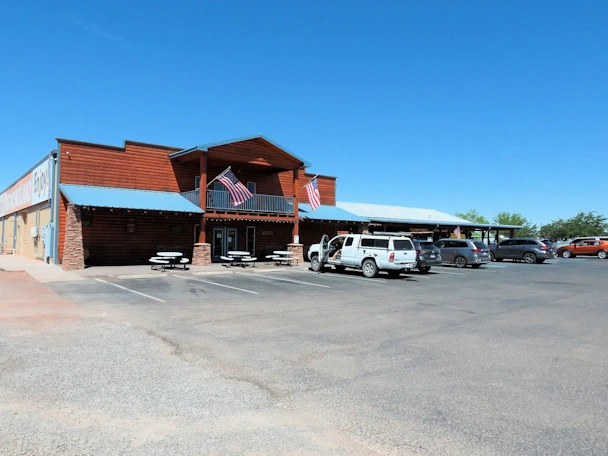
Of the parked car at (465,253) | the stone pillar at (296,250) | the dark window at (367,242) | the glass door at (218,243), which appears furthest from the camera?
the glass door at (218,243)

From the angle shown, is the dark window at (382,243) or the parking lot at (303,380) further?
the dark window at (382,243)

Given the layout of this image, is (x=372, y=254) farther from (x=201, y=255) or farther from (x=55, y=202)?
(x=55, y=202)

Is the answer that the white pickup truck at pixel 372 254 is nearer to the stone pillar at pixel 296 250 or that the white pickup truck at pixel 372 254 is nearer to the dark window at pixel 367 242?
the dark window at pixel 367 242

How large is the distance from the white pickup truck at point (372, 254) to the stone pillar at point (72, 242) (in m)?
10.8

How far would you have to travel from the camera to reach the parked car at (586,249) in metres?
37.7

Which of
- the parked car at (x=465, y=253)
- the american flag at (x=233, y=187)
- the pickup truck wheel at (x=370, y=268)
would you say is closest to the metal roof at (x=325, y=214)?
the american flag at (x=233, y=187)

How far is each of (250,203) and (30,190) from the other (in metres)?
14.0

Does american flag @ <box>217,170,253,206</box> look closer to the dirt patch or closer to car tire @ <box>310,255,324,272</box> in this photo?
car tire @ <box>310,255,324,272</box>

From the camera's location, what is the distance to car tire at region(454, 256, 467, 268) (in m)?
25.7

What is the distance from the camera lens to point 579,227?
265 ft

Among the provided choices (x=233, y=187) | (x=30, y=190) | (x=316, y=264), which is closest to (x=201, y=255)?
(x=233, y=187)

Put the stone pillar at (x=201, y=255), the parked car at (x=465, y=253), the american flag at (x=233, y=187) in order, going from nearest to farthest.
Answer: the american flag at (x=233, y=187)
the stone pillar at (x=201, y=255)
the parked car at (x=465, y=253)

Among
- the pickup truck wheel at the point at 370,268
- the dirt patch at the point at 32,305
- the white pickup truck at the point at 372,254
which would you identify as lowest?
the dirt patch at the point at 32,305

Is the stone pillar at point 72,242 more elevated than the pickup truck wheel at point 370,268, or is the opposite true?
the stone pillar at point 72,242
